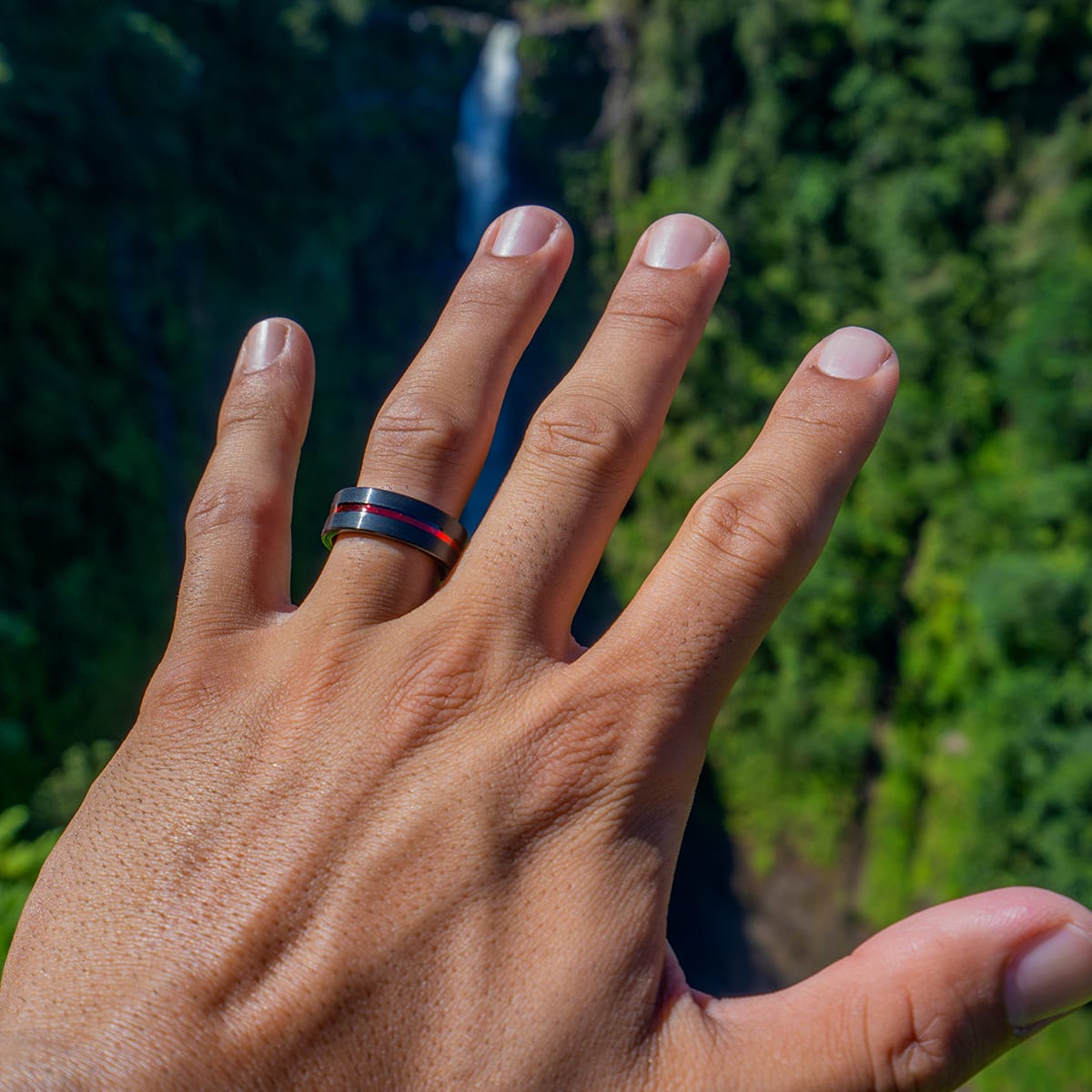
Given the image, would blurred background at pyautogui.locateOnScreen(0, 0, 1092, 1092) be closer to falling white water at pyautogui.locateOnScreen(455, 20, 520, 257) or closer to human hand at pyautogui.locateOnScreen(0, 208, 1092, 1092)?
falling white water at pyautogui.locateOnScreen(455, 20, 520, 257)

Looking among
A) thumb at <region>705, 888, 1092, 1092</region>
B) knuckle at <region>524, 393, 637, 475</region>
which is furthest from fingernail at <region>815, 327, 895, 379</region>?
thumb at <region>705, 888, 1092, 1092</region>

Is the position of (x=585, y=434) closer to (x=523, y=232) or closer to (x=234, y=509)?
(x=523, y=232)

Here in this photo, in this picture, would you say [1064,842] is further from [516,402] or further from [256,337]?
[516,402]

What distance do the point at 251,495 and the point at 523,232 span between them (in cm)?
82

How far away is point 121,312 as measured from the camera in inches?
505

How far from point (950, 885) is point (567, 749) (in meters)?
11.3

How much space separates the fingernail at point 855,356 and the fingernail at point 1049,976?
968 millimetres

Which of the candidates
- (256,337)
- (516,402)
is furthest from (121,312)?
(256,337)

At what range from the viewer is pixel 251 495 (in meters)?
1.80

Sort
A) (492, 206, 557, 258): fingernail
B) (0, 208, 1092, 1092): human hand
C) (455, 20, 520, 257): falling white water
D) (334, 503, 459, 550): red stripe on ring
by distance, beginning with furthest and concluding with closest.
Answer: (455, 20, 520, 257): falling white water → (492, 206, 557, 258): fingernail → (334, 503, 459, 550): red stripe on ring → (0, 208, 1092, 1092): human hand

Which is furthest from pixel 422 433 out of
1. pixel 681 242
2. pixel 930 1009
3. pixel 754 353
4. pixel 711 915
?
pixel 754 353

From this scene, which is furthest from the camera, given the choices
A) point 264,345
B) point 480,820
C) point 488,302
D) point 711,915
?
point 711,915

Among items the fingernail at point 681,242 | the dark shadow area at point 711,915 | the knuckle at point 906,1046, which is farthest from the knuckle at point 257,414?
the dark shadow area at point 711,915

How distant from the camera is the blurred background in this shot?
1048 cm
